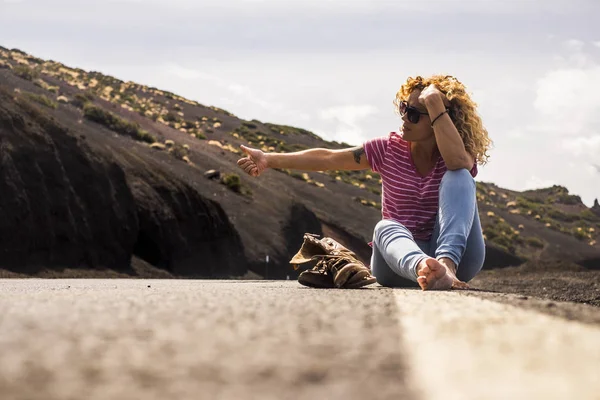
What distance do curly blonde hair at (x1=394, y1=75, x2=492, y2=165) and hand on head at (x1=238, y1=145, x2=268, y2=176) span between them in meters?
1.09

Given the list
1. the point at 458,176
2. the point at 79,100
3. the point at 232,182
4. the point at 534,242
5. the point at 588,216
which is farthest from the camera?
the point at 588,216

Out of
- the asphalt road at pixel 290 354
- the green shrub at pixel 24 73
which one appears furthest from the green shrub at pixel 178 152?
the asphalt road at pixel 290 354

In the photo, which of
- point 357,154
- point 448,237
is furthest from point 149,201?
point 448,237

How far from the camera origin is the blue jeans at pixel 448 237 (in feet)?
16.8

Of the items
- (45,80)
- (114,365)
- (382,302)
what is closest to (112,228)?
(382,302)

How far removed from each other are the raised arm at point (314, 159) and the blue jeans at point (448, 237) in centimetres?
68

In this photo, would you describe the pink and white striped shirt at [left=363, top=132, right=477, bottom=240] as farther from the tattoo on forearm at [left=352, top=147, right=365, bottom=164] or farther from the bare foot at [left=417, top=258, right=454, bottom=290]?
the bare foot at [left=417, top=258, right=454, bottom=290]

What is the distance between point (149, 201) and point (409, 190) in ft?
62.8

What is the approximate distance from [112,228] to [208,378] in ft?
64.7

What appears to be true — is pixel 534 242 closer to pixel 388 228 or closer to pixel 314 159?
pixel 314 159

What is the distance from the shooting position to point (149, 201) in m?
24.4

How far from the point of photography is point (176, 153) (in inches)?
1597

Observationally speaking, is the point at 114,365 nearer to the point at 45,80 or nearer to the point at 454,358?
the point at 454,358

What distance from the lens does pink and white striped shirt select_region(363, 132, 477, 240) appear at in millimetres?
5871
